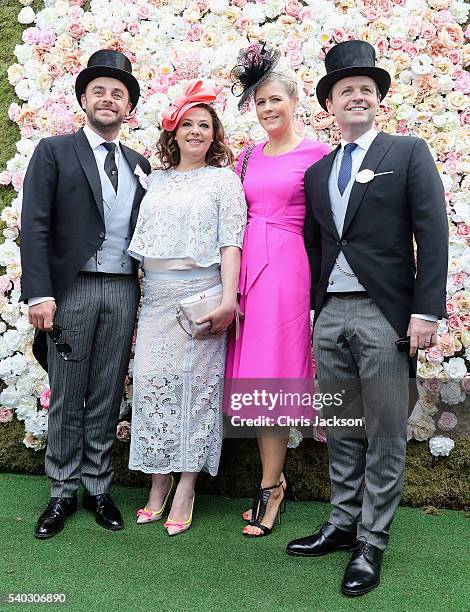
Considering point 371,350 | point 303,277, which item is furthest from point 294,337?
point 371,350

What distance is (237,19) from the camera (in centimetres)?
407

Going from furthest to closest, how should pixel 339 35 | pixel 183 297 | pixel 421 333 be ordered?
pixel 339 35, pixel 183 297, pixel 421 333

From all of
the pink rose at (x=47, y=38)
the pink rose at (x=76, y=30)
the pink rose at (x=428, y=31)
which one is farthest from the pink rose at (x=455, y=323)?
the pink rose at (x=47, y=38)

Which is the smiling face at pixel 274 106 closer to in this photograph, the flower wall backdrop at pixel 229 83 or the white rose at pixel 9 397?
the flower wall backdrop at pixel 229 83

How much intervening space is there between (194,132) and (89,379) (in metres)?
1.27

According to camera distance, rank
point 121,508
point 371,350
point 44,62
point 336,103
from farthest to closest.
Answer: point 44,62 < point 121,508 < point 336,103 < point 371,350

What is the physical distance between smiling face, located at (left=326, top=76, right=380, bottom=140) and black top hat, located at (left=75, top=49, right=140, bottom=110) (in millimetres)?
1058

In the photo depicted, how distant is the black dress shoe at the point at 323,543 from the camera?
302cm

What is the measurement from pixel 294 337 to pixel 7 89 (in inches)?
94.9

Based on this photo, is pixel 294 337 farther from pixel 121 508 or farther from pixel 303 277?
pixel 121 508

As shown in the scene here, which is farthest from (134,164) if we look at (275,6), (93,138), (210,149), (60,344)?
(275,6)

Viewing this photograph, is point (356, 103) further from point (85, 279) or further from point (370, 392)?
point (85, 279)

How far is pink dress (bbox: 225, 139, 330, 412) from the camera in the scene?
126 inches

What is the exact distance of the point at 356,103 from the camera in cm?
292
